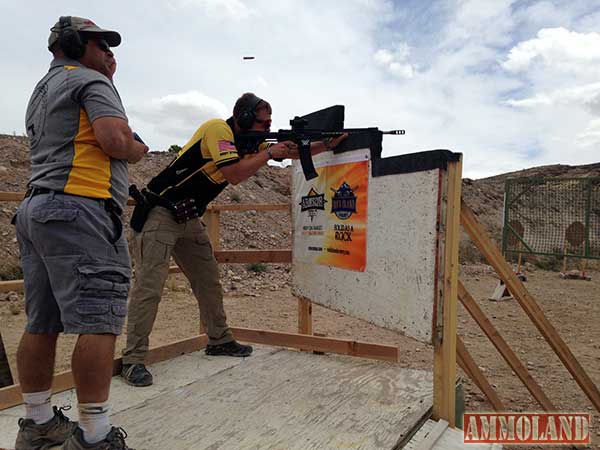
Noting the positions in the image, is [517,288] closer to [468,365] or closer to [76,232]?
[468,365]

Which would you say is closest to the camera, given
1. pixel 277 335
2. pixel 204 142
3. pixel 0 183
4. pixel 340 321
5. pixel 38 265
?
pixel 38 265

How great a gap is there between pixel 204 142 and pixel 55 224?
1567 mm

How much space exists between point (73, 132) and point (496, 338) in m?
2.82

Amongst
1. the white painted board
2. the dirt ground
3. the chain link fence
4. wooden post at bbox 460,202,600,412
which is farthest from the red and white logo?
the chain link fence

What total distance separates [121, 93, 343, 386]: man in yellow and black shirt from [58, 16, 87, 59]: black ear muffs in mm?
1239

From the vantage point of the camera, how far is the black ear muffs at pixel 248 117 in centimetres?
355

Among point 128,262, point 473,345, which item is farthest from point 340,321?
point 128,262

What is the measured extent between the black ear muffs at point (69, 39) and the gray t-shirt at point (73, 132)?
9cm

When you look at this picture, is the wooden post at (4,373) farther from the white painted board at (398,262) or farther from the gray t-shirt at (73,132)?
the white painted board at (398,262)

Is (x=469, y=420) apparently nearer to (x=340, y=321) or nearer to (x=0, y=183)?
(x=340, y=321)

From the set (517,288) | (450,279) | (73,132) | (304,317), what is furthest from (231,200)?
(73,132)

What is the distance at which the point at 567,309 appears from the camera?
8961 mm

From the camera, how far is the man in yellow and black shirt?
3262 mm

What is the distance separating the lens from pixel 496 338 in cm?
322
